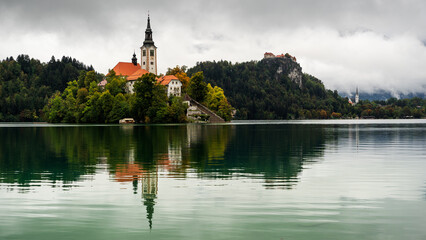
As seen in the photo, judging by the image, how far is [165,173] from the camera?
2038 centimetres

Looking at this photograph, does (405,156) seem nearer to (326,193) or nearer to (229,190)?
(326,193)

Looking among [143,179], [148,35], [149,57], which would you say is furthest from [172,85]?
[143,179]

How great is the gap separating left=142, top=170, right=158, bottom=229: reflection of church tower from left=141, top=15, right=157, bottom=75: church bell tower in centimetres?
16514

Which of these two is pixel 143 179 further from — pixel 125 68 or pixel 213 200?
pixel 125 68

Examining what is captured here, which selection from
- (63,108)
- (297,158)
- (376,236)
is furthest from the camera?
(63,108)

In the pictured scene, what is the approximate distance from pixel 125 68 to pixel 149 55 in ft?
37.7

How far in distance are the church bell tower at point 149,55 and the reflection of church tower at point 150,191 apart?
16514 cm

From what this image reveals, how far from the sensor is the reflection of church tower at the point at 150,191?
1264 cm

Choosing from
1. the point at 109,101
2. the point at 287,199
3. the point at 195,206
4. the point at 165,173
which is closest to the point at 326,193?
the point at 287,199

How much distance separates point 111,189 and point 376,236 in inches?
384

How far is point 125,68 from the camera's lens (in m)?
182

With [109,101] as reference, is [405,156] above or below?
below

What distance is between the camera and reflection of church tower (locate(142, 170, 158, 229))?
12.6 metres

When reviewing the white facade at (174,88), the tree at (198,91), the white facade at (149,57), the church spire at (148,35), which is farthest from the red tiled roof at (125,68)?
the tree at (198,91)
